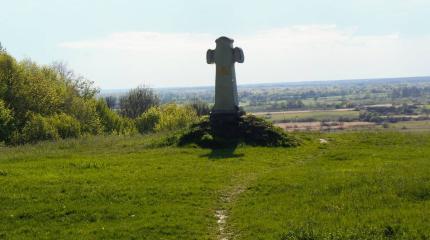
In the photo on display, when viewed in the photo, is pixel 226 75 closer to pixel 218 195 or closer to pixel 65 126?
pixel 218 195

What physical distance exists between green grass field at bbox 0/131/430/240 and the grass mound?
2.26m

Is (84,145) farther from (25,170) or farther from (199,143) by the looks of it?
(25,170)

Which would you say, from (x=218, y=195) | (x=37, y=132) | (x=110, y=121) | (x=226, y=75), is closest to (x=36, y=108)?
(x=37, y=132)

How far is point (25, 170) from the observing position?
18453mm

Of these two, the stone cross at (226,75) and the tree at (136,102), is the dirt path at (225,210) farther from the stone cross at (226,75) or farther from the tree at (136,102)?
the tree at (136,102)

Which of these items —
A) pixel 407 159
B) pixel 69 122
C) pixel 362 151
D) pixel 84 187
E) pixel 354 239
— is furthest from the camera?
pixel 69 122

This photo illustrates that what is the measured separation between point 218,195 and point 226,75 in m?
12.8

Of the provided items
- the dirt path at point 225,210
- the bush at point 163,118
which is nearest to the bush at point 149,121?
the bush at point 163,118

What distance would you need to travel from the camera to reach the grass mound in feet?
81.5

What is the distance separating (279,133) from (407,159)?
24.1 feet

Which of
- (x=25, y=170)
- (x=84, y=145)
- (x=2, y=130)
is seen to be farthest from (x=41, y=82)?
(x=25, y=170)

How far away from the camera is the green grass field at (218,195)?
11.5 m

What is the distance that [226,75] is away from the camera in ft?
87.6

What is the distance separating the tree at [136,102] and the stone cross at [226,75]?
173 feet
